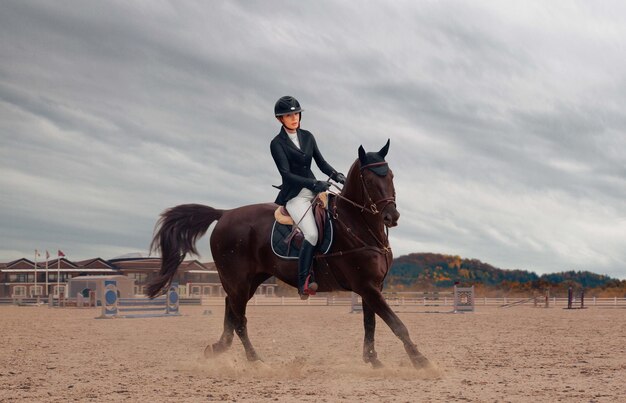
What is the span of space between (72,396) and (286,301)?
43708 mm

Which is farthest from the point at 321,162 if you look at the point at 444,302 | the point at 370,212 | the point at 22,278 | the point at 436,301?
the point at 22,278

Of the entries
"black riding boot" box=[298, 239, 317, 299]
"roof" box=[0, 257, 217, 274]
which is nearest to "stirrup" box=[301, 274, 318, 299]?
"black riding boot" box=[298, 239, 317, 299]

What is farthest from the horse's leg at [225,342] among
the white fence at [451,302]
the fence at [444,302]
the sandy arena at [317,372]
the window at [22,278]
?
the window at [22,278]

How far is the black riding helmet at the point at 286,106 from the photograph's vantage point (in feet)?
27.8

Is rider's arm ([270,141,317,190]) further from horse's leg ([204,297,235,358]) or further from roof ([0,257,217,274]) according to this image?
roof ([0,257,217,274])

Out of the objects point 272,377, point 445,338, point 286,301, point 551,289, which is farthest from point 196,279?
point 272,377

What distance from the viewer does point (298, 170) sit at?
28.0 ft

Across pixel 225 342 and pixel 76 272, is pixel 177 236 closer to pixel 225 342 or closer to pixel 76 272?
pixel 225 342

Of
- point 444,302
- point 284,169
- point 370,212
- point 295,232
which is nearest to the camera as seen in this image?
point 370,212

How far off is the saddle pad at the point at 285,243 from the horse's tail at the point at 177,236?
1686mm

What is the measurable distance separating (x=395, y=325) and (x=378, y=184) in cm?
163

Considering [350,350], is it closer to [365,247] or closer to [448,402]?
[365,247]

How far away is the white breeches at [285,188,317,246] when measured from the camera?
8008 mm

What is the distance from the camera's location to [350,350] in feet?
36.6
